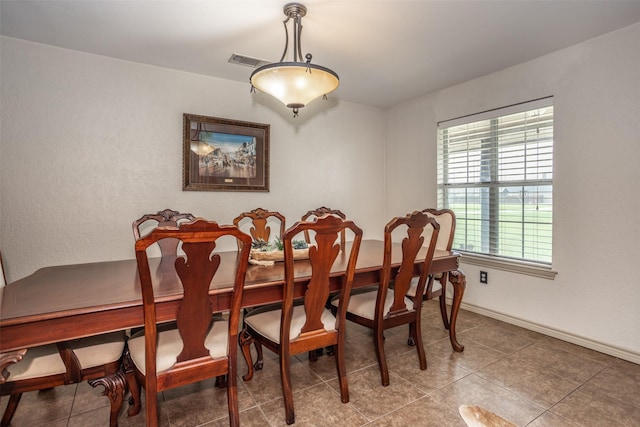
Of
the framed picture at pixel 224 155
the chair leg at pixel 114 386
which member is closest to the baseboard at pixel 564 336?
the framed picture at pixel 224 155

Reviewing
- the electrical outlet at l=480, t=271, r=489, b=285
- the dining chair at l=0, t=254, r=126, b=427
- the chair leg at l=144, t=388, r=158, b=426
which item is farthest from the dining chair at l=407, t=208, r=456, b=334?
the dining chair at l=0, t=254, r=126, b=427

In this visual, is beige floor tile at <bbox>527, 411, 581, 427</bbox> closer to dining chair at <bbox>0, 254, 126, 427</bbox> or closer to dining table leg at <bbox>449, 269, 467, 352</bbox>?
dining table leg at <bbox>449, 269, 467, 352</bbox>

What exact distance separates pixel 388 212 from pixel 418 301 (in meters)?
2.42

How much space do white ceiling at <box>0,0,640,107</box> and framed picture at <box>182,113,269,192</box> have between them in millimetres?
523

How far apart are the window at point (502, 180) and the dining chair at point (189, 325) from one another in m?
2.73

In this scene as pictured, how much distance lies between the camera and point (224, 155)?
3377 mm

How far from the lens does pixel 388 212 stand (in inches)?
179

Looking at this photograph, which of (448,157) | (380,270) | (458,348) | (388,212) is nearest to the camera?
(380,270)

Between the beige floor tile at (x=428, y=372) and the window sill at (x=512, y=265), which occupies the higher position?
the window sill at (x=512, y=265)

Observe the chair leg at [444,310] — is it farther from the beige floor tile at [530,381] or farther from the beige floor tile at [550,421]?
the beige floor tile at [550,421]

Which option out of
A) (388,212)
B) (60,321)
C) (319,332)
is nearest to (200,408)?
(319,332)

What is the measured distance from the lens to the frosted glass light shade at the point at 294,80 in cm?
200

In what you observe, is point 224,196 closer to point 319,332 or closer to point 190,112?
point 190,112

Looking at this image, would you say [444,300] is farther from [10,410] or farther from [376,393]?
[10,410]
